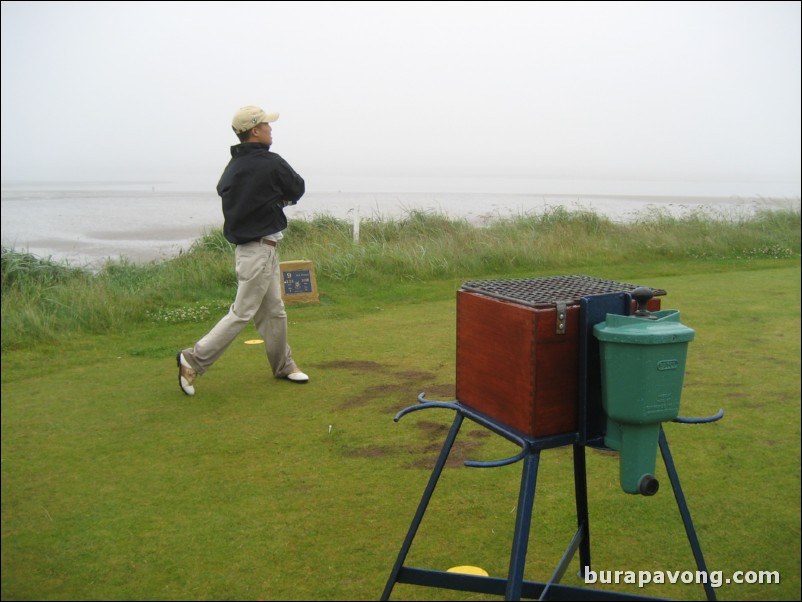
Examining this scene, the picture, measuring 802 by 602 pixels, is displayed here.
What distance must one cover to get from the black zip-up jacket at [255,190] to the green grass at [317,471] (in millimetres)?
1297

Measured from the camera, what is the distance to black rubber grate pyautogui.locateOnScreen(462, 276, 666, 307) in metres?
2.92

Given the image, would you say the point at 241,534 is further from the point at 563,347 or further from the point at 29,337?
the point at 29,337

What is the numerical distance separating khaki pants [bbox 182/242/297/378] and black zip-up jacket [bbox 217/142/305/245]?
0.14m

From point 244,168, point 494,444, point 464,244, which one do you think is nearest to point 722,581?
point 494,444

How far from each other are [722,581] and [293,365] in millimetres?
4124

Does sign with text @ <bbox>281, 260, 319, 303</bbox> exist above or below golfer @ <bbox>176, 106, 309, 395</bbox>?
below

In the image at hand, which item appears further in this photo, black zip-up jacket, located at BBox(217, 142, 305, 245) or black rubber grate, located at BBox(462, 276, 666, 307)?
black zip-up jacket, located at BBox(217, 142, 305, 245)

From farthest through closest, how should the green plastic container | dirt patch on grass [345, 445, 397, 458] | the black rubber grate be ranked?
dirt patch on grass [345, 445, 397, 458], the black rubber grate, the green plastic container

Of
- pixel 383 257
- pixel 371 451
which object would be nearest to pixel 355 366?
pixel 371 451

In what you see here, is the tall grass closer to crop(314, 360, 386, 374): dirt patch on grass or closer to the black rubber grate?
crop(314, 360, 386, 374): dirt patch on grass

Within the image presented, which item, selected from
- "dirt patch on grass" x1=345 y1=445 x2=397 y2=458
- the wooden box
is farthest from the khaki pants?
the wooden box

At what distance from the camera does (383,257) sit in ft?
42.1

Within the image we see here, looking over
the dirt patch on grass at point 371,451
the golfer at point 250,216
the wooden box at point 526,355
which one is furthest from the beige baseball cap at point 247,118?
the wooden box at point 526,355

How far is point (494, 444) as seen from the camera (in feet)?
17.8
